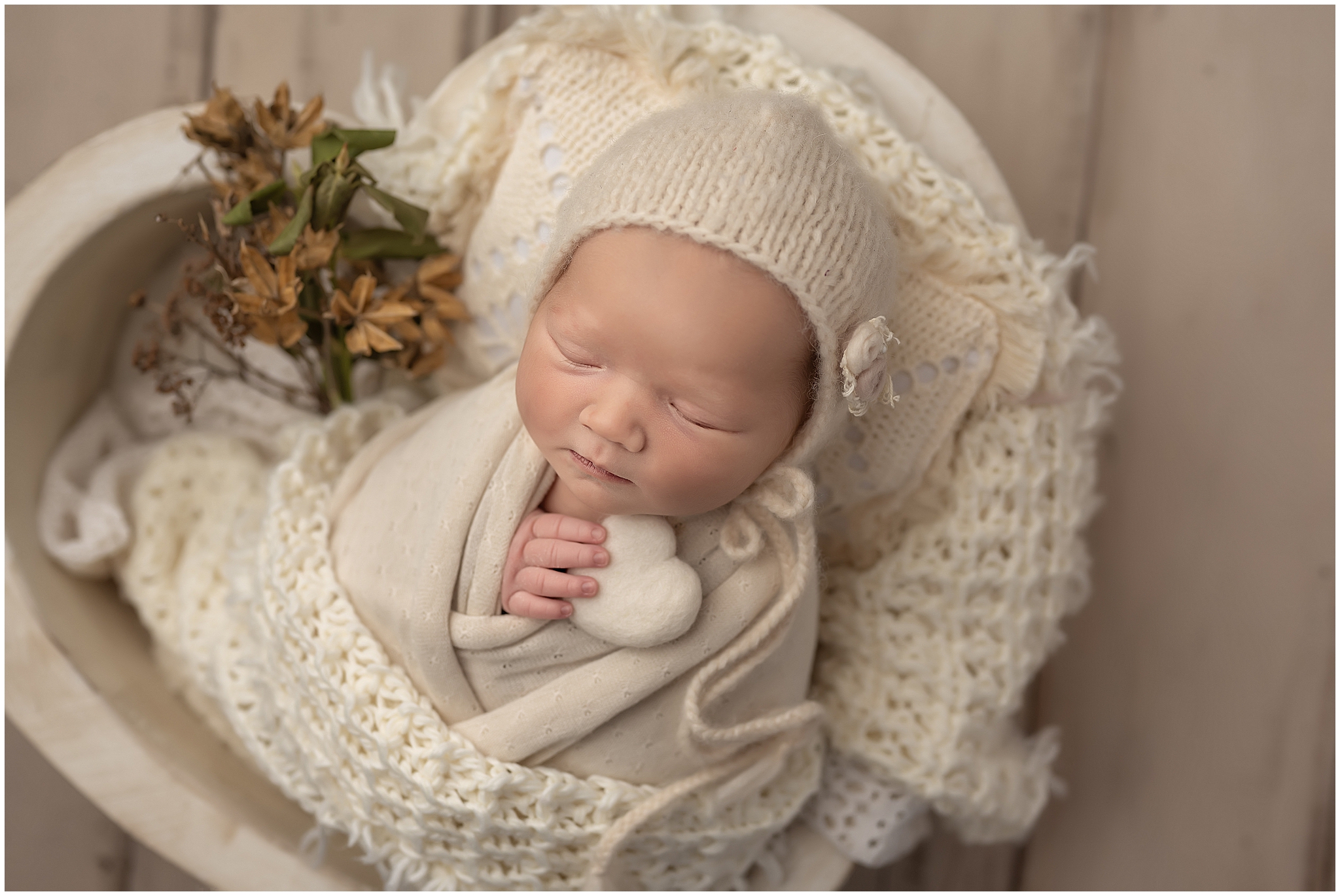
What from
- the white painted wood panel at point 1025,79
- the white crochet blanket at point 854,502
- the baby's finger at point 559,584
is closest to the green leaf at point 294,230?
the white crochet blanket at point 854,502

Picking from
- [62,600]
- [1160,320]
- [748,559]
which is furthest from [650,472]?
[1160,320]

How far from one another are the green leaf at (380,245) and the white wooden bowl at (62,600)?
0.58ft

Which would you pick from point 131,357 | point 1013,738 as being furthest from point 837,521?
point 131,357

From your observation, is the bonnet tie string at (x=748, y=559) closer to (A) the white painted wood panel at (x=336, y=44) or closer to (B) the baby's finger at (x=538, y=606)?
(B) the baby's finger at (x=538, y=606)

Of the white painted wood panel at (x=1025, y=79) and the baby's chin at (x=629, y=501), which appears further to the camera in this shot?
the white painted wood panel at (x=1025, y=79)

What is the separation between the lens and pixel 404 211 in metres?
0.98

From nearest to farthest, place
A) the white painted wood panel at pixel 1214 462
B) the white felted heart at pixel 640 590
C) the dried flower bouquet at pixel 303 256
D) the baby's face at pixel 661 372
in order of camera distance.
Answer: the baby's face at pixel 661 372 < the white felted heart at pixel 640 590 < the dried flower bouquet at pixel 303 256 < the white painted wood panel at pixel 1214 462

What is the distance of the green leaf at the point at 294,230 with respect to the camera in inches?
36.3

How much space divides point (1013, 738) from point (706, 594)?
490 mm

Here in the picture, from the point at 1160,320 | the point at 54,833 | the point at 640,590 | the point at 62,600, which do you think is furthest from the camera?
the point at 54,833

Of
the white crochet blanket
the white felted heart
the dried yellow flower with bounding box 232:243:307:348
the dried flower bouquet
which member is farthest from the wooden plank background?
the white felted heart

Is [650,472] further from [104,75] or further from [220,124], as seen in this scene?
[104,75]

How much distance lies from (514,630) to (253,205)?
49 cm

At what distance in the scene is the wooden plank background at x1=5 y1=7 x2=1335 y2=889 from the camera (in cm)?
126
